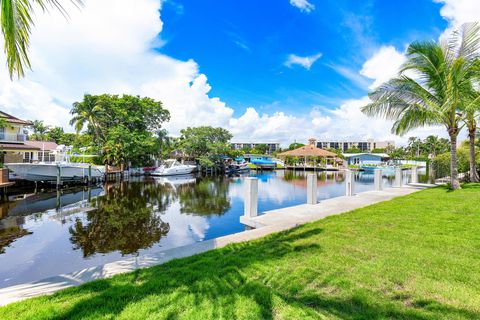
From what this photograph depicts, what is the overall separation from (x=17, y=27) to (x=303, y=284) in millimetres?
4298

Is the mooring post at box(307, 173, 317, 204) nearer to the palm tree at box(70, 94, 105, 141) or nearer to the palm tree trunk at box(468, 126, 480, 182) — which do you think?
the palm tree trunk at box(468, 126, 480, 182)

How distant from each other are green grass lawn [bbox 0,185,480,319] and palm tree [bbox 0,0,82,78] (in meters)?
2.66

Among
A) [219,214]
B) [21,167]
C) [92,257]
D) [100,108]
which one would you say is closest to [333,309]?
[92,257]

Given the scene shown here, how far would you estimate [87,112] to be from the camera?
2922cm

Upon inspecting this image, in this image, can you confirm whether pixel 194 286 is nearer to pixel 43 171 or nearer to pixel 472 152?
pixel 472 152

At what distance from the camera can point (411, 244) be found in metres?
4.45

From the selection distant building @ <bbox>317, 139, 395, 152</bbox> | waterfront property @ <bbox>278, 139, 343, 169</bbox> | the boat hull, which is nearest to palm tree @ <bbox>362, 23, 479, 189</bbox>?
the boat hull

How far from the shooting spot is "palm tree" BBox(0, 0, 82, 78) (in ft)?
8.27

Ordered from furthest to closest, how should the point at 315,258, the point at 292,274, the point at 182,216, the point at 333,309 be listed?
the point at 182,216, the point at 315,258, the point at 292,274, the point at 333,309

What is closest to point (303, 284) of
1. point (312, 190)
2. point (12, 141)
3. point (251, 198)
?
point (251, 198)

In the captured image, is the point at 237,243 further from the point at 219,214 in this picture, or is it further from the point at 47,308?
the point at 219,214

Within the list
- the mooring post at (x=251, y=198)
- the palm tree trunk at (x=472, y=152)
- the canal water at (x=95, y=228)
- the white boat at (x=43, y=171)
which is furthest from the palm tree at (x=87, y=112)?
the palm tree trunk at (x=472, y=152)

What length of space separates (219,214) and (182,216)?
1.53 m

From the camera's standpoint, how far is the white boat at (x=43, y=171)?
1745 cm
